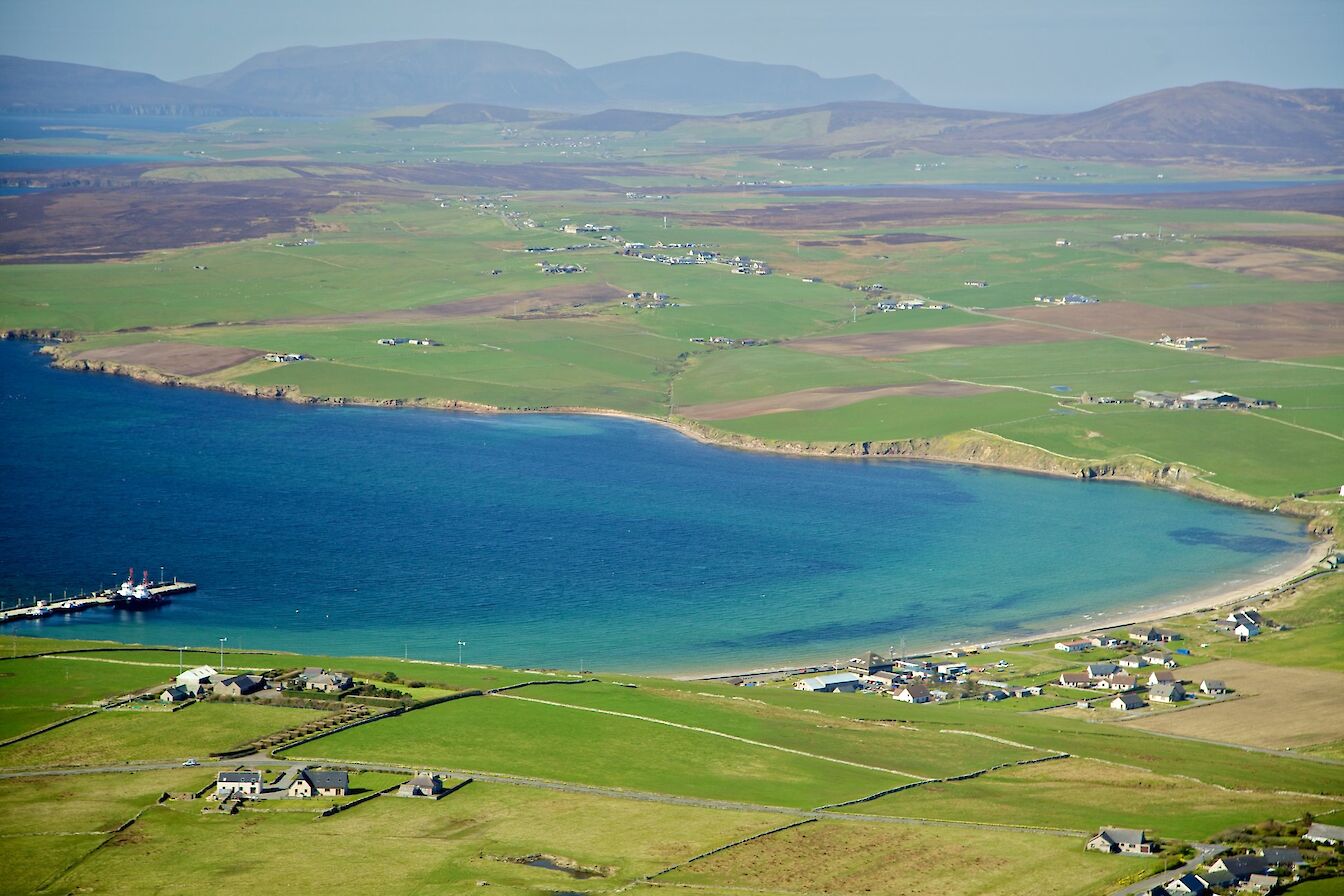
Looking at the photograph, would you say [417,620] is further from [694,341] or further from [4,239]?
[4,239]

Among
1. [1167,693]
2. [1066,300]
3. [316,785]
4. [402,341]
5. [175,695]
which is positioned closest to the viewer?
[316,785]

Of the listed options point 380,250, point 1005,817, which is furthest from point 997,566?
point 380,250

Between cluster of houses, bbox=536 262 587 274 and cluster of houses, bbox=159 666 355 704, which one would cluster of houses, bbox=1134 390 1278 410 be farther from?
cluster of houses, bbox=159 666 355 704

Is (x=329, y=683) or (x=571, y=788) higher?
(x=329, y=683)

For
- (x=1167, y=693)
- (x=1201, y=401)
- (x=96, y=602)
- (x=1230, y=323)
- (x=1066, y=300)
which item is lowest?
(x=1167, y=693)

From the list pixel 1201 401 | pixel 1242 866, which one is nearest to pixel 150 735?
pixel 1242 866

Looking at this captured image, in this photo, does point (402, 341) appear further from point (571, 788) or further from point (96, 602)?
point (571, 788)
